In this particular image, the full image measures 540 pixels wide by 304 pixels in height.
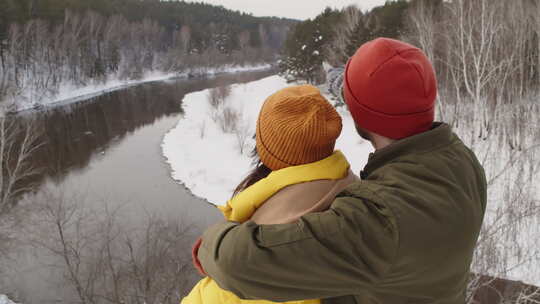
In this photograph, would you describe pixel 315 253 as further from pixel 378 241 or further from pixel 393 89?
pixel 393 89

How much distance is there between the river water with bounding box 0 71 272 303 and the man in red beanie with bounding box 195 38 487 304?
9119mm

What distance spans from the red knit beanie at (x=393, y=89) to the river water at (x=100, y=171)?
30.4 feet

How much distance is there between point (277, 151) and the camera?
1111mm

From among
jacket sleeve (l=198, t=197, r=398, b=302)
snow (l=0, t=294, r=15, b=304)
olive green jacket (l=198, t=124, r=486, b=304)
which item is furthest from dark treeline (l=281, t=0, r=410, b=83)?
jacket sleeve (l=198, t=197, r=398, b=302)

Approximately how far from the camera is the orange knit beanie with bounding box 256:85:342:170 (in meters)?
1.08

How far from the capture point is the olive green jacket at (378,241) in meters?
0.76

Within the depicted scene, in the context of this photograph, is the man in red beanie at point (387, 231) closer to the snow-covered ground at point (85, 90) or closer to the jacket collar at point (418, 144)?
the jacket collar at point (418, 144)

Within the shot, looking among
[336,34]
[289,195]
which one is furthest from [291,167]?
[336,34]

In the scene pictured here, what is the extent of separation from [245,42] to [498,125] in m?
56.6

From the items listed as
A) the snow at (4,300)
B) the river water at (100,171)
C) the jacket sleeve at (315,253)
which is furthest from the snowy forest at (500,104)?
the snow at (4,300)

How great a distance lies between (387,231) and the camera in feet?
2.46

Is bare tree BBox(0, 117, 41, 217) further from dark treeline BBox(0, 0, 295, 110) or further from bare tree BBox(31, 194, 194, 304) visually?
dark treeline BBox(0, 0, 295, 110)

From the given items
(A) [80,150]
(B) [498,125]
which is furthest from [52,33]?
(B) [498,125]

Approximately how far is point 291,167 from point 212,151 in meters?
17.2
